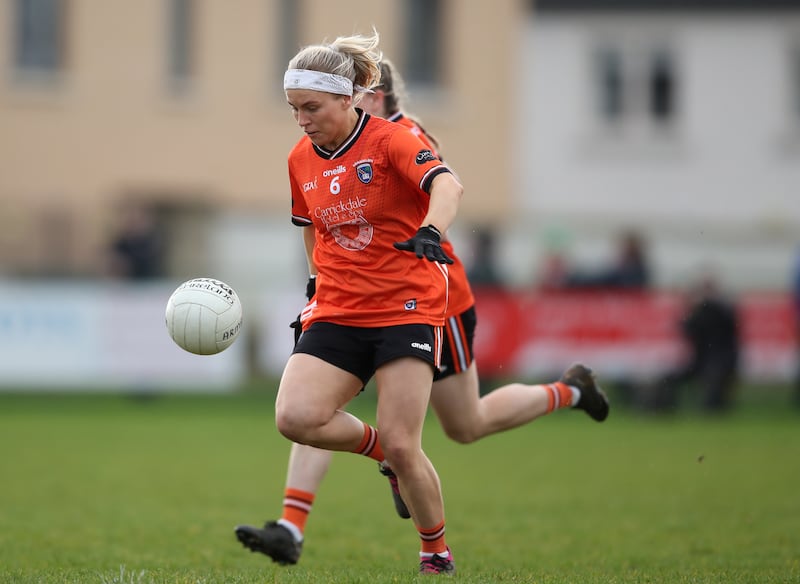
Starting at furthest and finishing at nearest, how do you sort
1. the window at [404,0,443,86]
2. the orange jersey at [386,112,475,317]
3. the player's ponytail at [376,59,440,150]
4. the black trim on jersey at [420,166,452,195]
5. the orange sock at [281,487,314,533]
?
the window at [404,0,443,86] < the player's ponytail at [376,59,440,150] < the orange jersey at [386,112,475,317] < the orange sock at [281,487,314,533] < the black trim on jersey at [420,166,452,195]

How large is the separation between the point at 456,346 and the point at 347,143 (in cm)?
128

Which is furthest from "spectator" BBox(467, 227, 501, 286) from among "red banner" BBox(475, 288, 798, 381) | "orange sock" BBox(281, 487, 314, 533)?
"orange sock" BBox(281, 487, 314, 533)

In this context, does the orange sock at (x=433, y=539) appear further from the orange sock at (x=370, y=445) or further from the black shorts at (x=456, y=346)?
the black shorts at (x=456, y=346)

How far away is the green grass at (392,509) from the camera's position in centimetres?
609

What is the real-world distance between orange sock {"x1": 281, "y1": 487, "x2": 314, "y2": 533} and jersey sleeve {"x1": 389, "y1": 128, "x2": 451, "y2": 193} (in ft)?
5.76

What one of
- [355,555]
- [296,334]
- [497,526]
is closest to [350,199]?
[296,334]

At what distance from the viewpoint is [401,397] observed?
541 centimetres

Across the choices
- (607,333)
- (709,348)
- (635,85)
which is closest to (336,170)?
(709,348)

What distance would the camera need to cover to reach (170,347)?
15.7 metres

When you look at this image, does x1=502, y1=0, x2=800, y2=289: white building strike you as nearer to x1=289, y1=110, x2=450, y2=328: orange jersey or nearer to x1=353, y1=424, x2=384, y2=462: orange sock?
x1=353, y1=424, x2=384, y2=462: orange sock

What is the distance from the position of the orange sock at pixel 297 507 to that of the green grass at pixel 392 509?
0.23 meters

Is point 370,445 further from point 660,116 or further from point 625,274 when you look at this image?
point 660,116

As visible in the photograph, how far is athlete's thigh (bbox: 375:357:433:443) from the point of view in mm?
5406

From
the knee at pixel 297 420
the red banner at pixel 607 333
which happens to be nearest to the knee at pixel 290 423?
the knee at pixel 297 420
